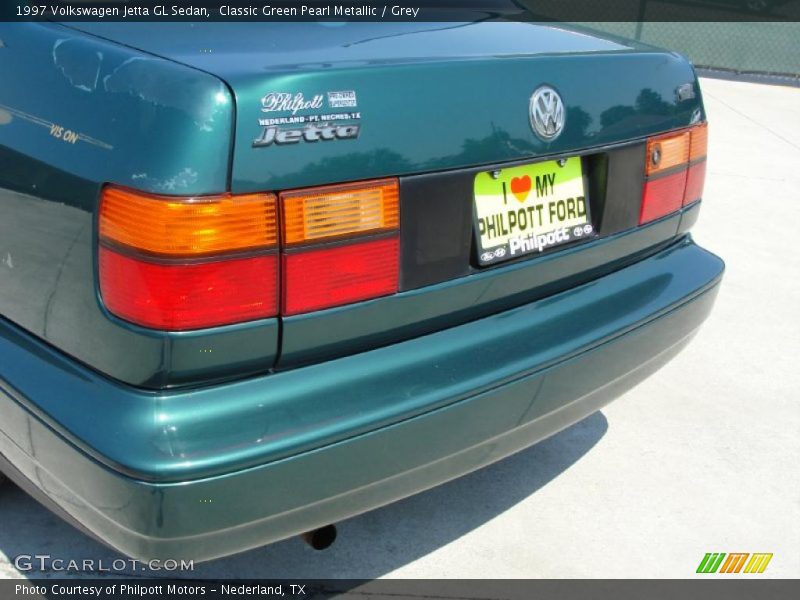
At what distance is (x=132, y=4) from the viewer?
7.20 ft

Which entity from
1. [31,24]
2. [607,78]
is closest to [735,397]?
[607,78]

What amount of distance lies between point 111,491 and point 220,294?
415mm

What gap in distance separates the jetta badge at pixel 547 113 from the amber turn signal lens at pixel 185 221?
71 centimetres

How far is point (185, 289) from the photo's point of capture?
5.49 feet

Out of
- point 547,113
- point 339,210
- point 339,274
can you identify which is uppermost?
point 547,113

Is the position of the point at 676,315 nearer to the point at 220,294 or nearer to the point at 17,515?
the point at 220,294

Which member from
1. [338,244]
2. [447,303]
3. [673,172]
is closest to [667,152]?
[673,172]

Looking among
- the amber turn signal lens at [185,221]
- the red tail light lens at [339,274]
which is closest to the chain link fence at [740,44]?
the red tail light lens at [339,274]

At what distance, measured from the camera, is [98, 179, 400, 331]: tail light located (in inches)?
64.9

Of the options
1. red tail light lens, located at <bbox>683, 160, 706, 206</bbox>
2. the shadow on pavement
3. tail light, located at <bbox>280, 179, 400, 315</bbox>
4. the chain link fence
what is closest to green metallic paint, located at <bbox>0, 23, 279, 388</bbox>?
tail light, located at <bbox>280, 179, 400, 315</bbox>

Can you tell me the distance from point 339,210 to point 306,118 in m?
0.19

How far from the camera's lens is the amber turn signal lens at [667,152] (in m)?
2.48
